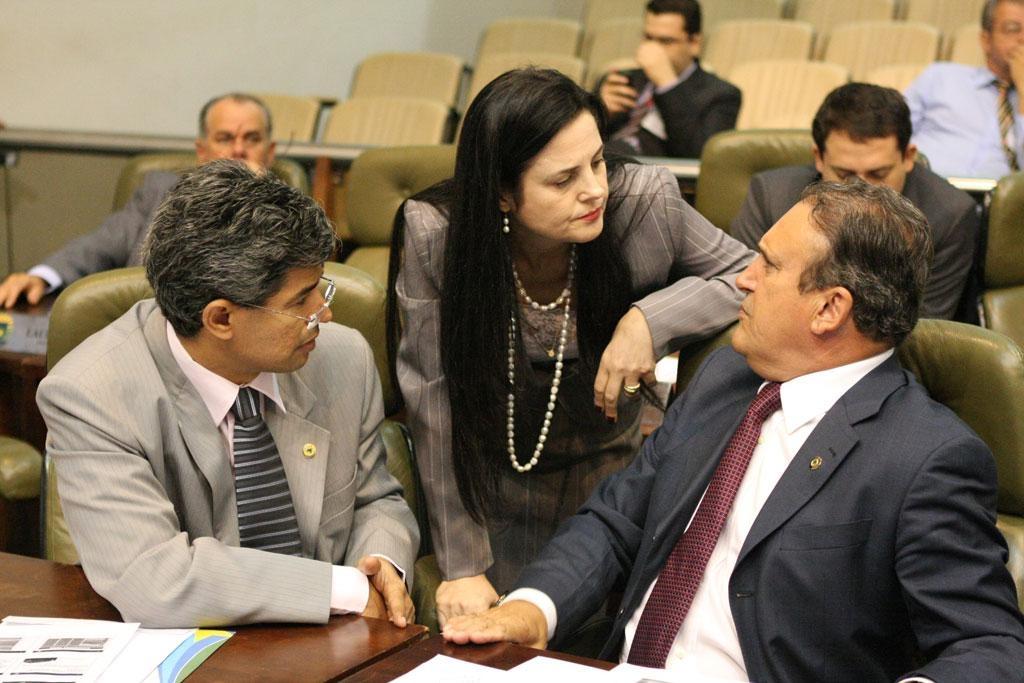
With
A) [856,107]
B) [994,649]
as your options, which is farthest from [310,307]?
[856,107]

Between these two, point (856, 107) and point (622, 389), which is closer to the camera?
point (622, 389)

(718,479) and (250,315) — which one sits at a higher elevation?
(250,315)

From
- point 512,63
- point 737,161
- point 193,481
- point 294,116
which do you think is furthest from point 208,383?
point 512,63

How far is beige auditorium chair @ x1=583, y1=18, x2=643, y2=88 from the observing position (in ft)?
19.8

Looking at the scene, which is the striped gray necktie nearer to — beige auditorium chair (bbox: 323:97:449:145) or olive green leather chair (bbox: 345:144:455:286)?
olive green leather chair (bbox: 345:144:455:286)

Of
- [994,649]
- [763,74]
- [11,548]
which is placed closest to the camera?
[994,649]

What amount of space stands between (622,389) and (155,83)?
4381 mm

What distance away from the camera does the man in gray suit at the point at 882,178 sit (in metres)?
2.66

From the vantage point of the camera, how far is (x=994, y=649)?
1388mm

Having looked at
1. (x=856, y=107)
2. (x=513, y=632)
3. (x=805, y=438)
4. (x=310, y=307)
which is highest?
(x=856, y=107)

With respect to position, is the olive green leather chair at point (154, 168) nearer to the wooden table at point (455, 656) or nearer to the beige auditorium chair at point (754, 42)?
the wooden table at point (455, 656)

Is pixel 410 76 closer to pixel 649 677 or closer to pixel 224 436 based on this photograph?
pixel 224 436

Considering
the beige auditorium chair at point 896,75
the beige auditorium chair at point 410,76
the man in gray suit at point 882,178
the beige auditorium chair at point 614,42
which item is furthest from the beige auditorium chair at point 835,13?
the man in gray suit at point 882,178

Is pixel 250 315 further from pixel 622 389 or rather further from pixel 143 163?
pixel 143 163
